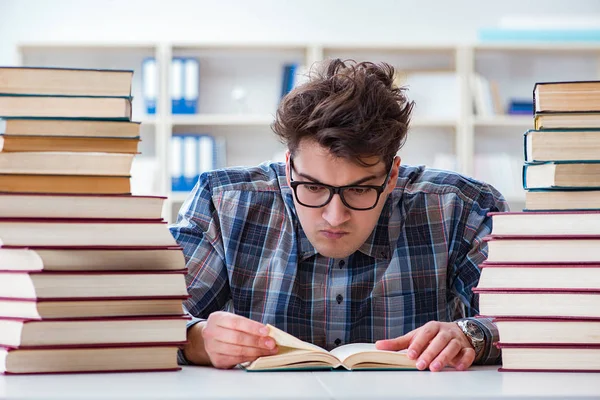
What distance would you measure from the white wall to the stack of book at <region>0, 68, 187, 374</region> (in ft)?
10.2

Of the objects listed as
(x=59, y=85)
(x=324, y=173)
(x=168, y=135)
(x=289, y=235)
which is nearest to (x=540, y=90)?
(x=324, y=173)

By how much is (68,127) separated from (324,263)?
31.7 inches

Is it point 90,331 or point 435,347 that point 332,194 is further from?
point 90,331

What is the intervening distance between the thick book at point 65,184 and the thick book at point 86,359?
0.69 feet

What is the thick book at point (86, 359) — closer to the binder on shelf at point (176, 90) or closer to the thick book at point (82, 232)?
the thick book at point (82, 232)

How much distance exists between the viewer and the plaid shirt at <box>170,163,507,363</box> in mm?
1786

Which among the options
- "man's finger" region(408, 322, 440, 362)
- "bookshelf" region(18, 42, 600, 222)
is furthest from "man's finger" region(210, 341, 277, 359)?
"bookshelf" region(18, 42, 600, 222)

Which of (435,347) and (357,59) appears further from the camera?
(357,59)

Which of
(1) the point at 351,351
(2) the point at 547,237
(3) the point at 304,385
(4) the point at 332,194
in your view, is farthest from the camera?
(4) the point at 332,194

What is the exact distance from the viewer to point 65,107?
1.12 m

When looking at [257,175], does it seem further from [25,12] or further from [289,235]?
[25,12]

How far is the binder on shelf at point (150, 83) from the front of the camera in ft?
13.2

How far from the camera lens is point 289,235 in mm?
1818

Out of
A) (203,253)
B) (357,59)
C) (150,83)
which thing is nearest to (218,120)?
(150,83)
